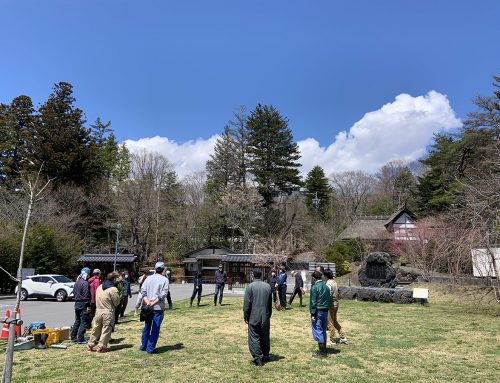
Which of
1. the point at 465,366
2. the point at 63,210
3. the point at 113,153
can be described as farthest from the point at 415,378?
the point at 113,153

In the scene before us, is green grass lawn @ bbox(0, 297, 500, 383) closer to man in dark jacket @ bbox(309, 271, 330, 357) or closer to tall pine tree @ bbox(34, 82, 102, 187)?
man in dark jacket @ bbox(309, 271, 330, 357)

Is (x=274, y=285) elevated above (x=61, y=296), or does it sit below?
above

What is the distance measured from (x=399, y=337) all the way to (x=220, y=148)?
39459 millimetres

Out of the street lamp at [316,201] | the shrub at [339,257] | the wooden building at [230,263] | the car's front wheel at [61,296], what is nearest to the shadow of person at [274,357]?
the car's front wheel at [61,296]

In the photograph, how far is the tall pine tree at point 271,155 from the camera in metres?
44.0

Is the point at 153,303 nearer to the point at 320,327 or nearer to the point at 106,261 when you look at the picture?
the point at 320,327

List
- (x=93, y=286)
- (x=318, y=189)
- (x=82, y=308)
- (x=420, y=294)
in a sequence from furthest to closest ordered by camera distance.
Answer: (x=318, y=189), (x=420, y=294), (x=93, y=286), (x=82, y=308)

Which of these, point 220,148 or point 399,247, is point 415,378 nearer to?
point 399,247

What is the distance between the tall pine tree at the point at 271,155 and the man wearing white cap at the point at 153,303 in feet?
118

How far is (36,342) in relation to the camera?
8008mm

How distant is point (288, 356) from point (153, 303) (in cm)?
275

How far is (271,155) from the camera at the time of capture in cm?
4522

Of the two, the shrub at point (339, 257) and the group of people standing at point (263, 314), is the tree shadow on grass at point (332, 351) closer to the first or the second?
the group of people standing at point (263, 314)

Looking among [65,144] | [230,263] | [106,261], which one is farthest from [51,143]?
[230,263]
